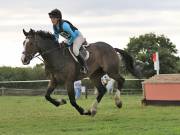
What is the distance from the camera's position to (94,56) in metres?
14.4

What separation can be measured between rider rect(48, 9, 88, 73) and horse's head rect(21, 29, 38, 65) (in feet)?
2.12

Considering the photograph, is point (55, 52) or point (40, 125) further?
point (55, 52)

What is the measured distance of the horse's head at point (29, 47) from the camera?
42.1 feet

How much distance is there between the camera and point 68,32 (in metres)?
13.3

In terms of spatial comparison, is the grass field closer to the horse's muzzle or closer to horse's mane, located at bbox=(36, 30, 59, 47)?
the horse's muzzle

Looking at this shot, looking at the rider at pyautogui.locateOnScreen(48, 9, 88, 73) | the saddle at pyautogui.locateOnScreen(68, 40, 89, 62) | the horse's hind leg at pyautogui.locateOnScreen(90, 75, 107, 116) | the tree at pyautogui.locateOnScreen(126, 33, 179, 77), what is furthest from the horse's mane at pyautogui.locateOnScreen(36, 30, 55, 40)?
the tree at pyautogui.locateOnScreen(126, 33, 179, 77)

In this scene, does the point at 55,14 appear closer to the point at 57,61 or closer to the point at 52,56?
the point at 52,56

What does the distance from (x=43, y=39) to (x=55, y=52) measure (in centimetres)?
50

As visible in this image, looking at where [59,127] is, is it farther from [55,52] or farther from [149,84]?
[149,84]

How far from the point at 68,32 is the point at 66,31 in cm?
8

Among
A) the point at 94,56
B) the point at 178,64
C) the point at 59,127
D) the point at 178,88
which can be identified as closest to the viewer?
the point at 59,127

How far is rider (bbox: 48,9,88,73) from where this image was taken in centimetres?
1320

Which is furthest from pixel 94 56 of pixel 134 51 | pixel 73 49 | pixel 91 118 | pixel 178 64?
pixel 134 51

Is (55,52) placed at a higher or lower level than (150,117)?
higher
